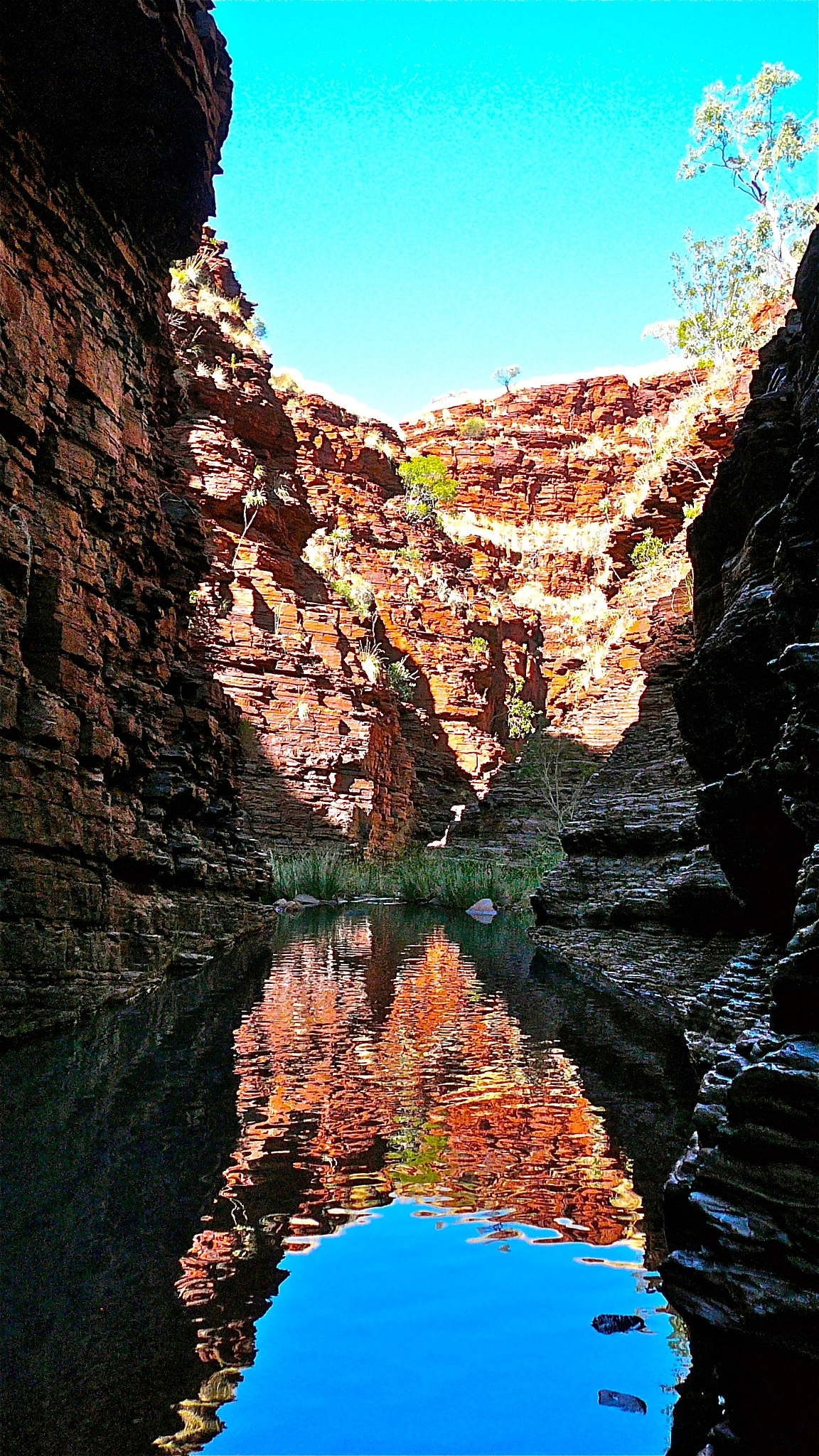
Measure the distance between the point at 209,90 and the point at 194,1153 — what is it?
939cm

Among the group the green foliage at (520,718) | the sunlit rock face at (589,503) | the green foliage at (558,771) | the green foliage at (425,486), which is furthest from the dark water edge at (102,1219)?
the green foliage at (425,486)

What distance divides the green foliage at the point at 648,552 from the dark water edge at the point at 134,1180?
26.5m

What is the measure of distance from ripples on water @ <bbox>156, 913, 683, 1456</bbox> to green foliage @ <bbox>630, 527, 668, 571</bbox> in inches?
1129

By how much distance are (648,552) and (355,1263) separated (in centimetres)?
3131

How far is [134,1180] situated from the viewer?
3062 millimetres

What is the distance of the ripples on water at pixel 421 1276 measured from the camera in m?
1.83

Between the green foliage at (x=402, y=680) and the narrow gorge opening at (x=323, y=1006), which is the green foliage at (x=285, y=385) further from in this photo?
the narrow gorge opening at (x=323, y=1006)

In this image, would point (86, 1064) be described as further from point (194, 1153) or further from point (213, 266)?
point (213, 266)

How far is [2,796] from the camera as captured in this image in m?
5.29

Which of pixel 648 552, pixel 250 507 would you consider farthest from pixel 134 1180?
pixel 648 552

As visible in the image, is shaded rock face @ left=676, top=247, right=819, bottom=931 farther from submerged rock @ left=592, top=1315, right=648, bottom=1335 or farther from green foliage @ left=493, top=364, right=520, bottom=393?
green foliage @ left=493, top=364, right=520, bottom=393

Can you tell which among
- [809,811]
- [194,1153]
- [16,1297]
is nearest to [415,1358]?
[16,1297]

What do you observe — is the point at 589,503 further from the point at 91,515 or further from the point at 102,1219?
the point at 102,1219

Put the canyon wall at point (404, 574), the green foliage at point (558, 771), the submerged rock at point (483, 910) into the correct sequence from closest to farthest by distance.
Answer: the submerged rock at point (483, 910) < the canyon wall at point (404, 574) < the green foliage at point (558, 771)
